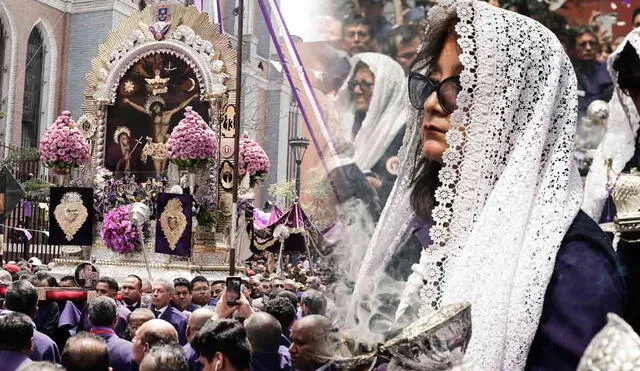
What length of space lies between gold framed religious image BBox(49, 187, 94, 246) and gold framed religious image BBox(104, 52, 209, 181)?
109 centimetres

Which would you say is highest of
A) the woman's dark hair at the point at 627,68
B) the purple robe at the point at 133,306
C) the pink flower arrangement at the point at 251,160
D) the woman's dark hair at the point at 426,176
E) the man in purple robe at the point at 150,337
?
the pink flower arrangement at the point at 251,160

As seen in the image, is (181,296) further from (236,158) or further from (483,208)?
(483,208)

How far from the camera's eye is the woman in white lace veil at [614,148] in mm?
2510

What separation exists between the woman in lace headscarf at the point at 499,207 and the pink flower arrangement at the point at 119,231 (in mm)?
9157

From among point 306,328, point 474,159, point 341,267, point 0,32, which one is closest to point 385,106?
point 341,267

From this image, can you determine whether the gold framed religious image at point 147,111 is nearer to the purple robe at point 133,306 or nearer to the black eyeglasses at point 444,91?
the purple robe at point 133,306

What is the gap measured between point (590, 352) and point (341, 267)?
597 mm

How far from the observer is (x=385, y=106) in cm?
116

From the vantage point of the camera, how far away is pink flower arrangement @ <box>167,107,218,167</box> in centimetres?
987

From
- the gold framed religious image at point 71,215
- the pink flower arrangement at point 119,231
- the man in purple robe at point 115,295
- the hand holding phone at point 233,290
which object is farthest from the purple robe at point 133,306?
the gold framed religious image at point 71,215

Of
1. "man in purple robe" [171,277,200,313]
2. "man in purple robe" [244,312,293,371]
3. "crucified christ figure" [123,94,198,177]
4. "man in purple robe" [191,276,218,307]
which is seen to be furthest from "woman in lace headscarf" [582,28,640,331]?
"crucified christ figure" [123,94,198,177]

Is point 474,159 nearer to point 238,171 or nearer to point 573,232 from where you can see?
point 573,232

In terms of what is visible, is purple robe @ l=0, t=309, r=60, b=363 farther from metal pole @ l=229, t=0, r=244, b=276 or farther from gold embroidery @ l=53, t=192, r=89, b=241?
gold embroidery @ l=53, t=192, r=89, b=241

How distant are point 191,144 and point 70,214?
2.15 m
